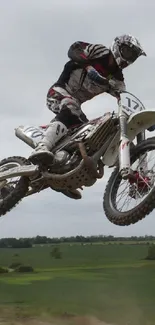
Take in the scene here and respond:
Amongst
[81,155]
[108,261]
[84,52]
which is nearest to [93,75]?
[84,52]

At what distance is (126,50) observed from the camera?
8.43 m

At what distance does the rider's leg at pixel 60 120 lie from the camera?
9.20 metres

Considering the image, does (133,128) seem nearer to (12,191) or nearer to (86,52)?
(86,52)

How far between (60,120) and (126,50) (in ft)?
5.23

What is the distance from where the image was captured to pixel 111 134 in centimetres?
869

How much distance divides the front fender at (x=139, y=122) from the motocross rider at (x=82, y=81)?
55 centimetres

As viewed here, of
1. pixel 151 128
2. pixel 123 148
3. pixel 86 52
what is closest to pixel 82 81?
pixel 86 52

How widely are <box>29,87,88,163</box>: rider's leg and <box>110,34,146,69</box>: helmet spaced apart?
109 centimetres

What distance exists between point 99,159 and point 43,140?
1014mm

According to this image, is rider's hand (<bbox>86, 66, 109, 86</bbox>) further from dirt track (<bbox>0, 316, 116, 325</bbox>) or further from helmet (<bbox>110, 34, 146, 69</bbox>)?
dirt track (<bbox>0, 316, 116, 325</bbox>)

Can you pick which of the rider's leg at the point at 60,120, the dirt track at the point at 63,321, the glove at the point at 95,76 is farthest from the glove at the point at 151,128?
the dirt track at the point at 63,321

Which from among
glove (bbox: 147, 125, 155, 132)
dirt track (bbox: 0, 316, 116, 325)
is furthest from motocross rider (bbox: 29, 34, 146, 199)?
dirt track (bbox: 0, 316, 116, 325)

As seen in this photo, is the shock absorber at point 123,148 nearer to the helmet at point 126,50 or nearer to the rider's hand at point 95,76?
the rider's hand at point 95,76

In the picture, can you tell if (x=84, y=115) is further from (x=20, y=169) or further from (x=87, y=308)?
(x=87, y=308)
